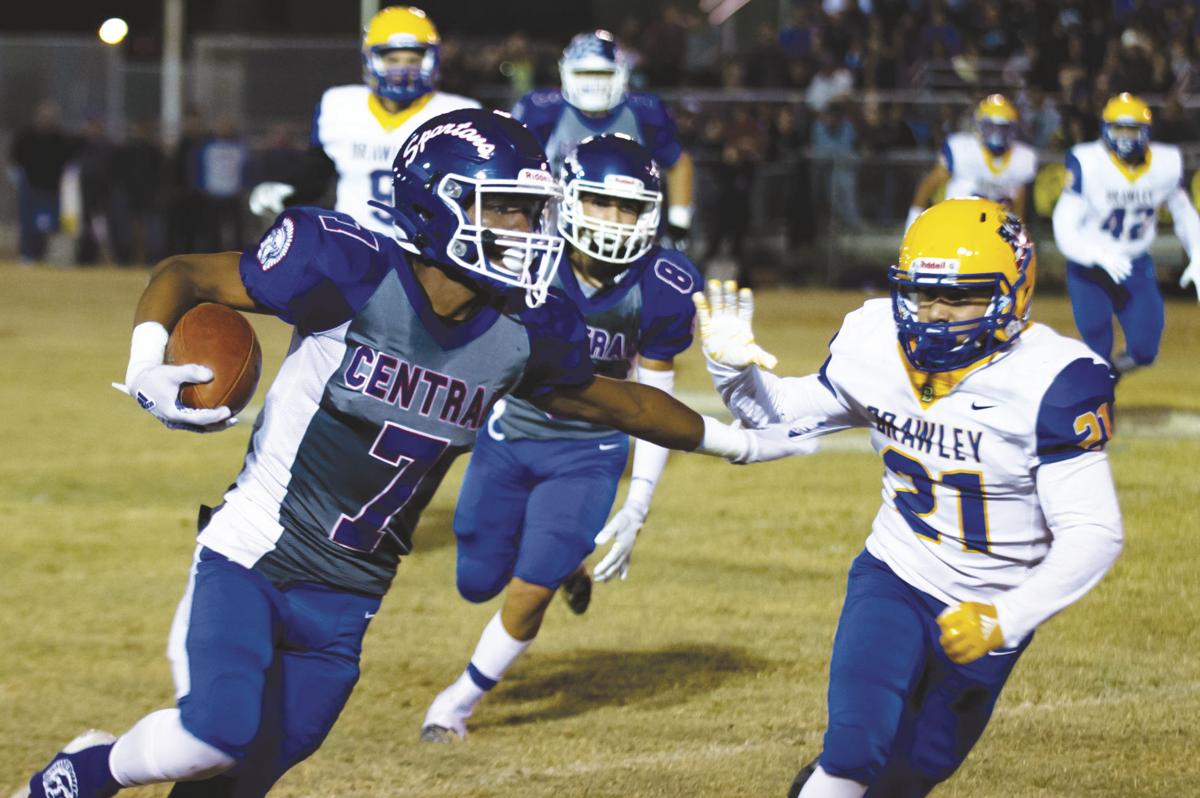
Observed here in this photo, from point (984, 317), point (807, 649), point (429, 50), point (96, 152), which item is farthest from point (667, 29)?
point (984, 317)

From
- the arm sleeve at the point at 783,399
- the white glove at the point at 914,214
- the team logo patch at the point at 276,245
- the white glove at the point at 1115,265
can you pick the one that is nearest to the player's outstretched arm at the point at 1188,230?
the white glove at the point at 1115,265

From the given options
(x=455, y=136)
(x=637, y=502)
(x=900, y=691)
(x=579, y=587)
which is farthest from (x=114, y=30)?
(x=900, y=691)

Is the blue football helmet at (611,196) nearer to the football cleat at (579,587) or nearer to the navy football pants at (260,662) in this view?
the football cleat at (579,587)

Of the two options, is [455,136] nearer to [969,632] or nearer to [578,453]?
[969,632]

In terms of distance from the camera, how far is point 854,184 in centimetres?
1858

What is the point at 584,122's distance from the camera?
365 inches

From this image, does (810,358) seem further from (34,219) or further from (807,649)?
(34,219)

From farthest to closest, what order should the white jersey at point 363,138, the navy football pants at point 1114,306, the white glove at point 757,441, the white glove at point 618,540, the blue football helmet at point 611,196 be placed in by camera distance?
the navy football pants at point 1114,306 < the white jersey at point 363,138 < the blue football helmet at point 611,196 < the white glove at point 618,540 < the white glove at point 757,441

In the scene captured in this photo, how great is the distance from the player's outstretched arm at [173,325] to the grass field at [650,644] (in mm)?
1655

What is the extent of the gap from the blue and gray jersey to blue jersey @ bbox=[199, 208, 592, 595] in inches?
65.1

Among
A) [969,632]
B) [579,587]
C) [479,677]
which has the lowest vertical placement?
[479,677]

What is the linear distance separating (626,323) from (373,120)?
10.7 feet

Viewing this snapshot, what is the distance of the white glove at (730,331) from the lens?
440cm

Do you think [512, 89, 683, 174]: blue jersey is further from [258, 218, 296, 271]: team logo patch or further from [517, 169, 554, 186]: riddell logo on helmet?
[258, 218, 296, 271]: team logo patch
